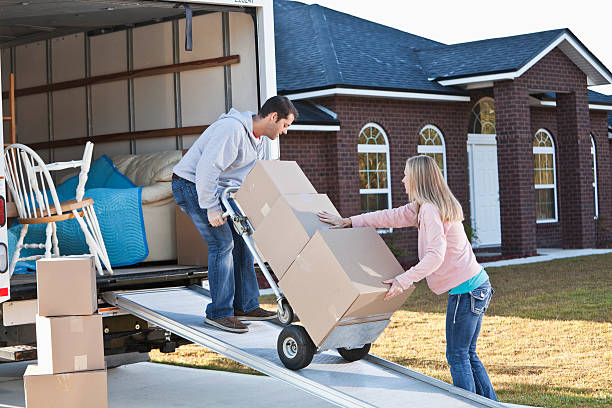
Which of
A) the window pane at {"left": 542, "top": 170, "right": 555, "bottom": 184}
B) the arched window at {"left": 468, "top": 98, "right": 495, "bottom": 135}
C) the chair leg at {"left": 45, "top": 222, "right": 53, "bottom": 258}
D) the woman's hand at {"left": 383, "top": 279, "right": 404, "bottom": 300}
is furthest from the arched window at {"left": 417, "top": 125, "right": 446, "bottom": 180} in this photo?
the woman's hand at {"left": 383, "top": 279, "right": 404, "bottom": 300}

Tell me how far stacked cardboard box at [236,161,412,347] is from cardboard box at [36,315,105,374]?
1088mm

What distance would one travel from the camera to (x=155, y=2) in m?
6.35

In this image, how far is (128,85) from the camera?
27.6 feet

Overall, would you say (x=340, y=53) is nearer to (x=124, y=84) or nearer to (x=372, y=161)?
(x=372, y=161)

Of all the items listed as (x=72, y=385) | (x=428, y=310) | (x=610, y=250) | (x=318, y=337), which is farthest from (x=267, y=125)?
(x=610, y=250)

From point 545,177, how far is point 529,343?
12.3m

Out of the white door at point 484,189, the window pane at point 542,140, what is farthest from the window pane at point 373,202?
the window pane at point 542,140

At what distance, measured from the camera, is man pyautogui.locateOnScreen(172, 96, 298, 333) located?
5.46 metres

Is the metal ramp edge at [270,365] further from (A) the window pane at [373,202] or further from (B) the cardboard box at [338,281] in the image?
(A) the window pane at [373,202]

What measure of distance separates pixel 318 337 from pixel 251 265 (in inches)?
43.9

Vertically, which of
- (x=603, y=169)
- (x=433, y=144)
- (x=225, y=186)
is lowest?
(x=225, y=186)

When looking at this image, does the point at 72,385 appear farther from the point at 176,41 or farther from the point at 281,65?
the point at 281,65

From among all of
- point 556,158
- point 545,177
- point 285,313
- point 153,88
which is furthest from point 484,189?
point 285,313

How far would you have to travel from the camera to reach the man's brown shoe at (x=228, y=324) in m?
5.59
